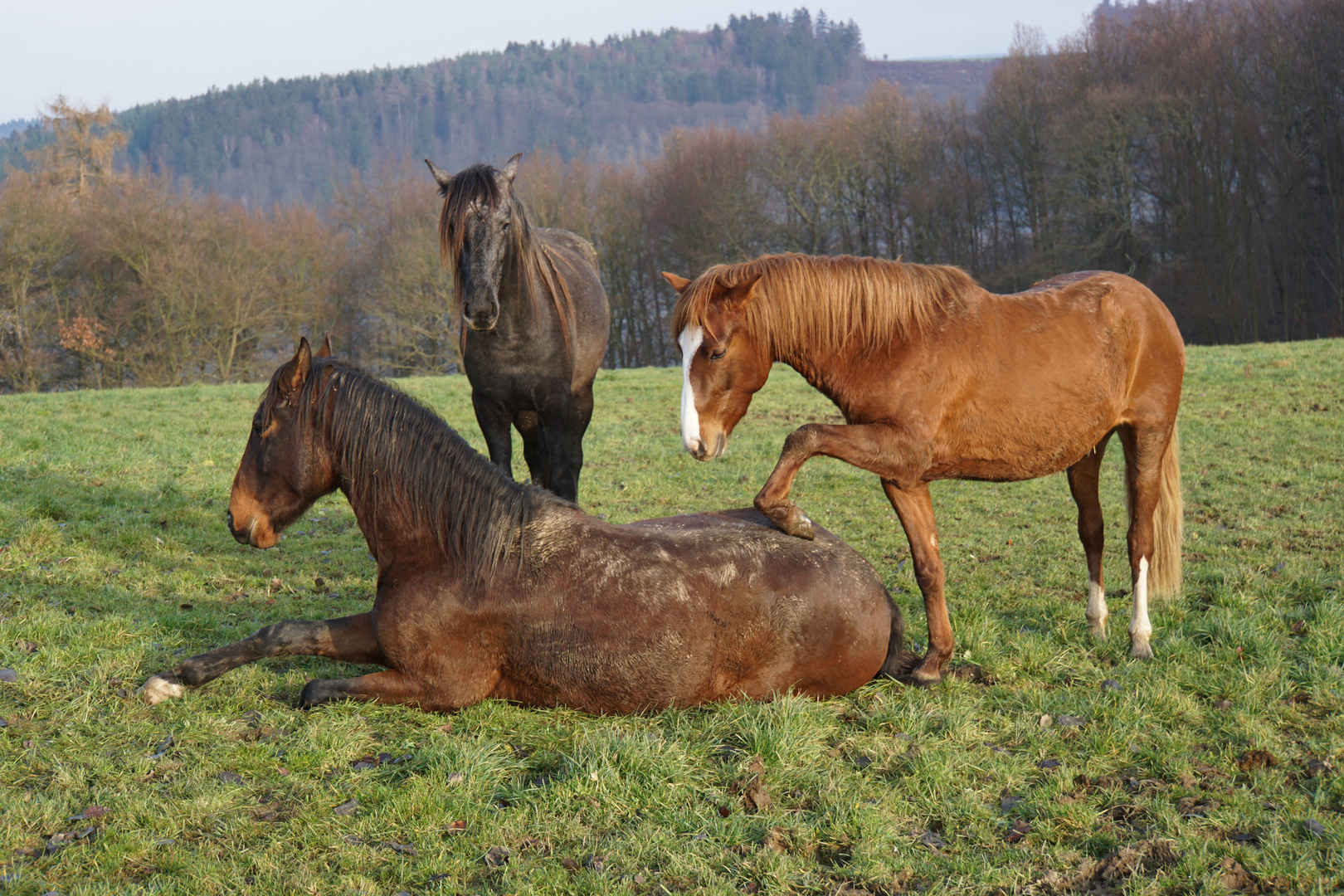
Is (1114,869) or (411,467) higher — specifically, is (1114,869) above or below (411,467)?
below

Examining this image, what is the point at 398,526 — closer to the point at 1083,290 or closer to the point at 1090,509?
the point at 1083,290

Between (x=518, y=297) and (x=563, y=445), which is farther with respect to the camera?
(x=563, y=445)

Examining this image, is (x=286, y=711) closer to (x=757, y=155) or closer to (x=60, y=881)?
(x=60, y=881)

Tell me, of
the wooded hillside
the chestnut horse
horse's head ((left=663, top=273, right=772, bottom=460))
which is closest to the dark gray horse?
the chestnut horse

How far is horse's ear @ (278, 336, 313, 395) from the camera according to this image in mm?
4473

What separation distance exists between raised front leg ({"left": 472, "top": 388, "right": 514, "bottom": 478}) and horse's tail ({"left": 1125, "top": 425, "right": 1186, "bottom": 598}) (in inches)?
176

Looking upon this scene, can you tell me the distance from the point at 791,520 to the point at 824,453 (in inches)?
14.8

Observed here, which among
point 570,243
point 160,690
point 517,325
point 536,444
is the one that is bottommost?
point 160,690

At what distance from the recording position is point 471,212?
20.1 ft

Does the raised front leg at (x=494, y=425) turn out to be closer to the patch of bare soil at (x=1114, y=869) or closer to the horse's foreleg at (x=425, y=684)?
the horse's foreleg at (x=425, y=684)

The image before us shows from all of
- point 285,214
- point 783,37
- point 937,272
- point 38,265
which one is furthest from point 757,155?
point 783,37

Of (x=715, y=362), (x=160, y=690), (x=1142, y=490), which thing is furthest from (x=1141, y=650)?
(x=160, y=690)

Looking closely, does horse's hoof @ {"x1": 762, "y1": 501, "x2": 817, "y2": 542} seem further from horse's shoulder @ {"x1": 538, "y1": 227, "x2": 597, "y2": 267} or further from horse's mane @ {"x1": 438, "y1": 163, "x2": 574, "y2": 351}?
horse's shoulder @ {"x1": 538, "y1": 227, "x2": 597, "y2": 267}

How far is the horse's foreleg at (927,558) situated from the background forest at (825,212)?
1242 inches
